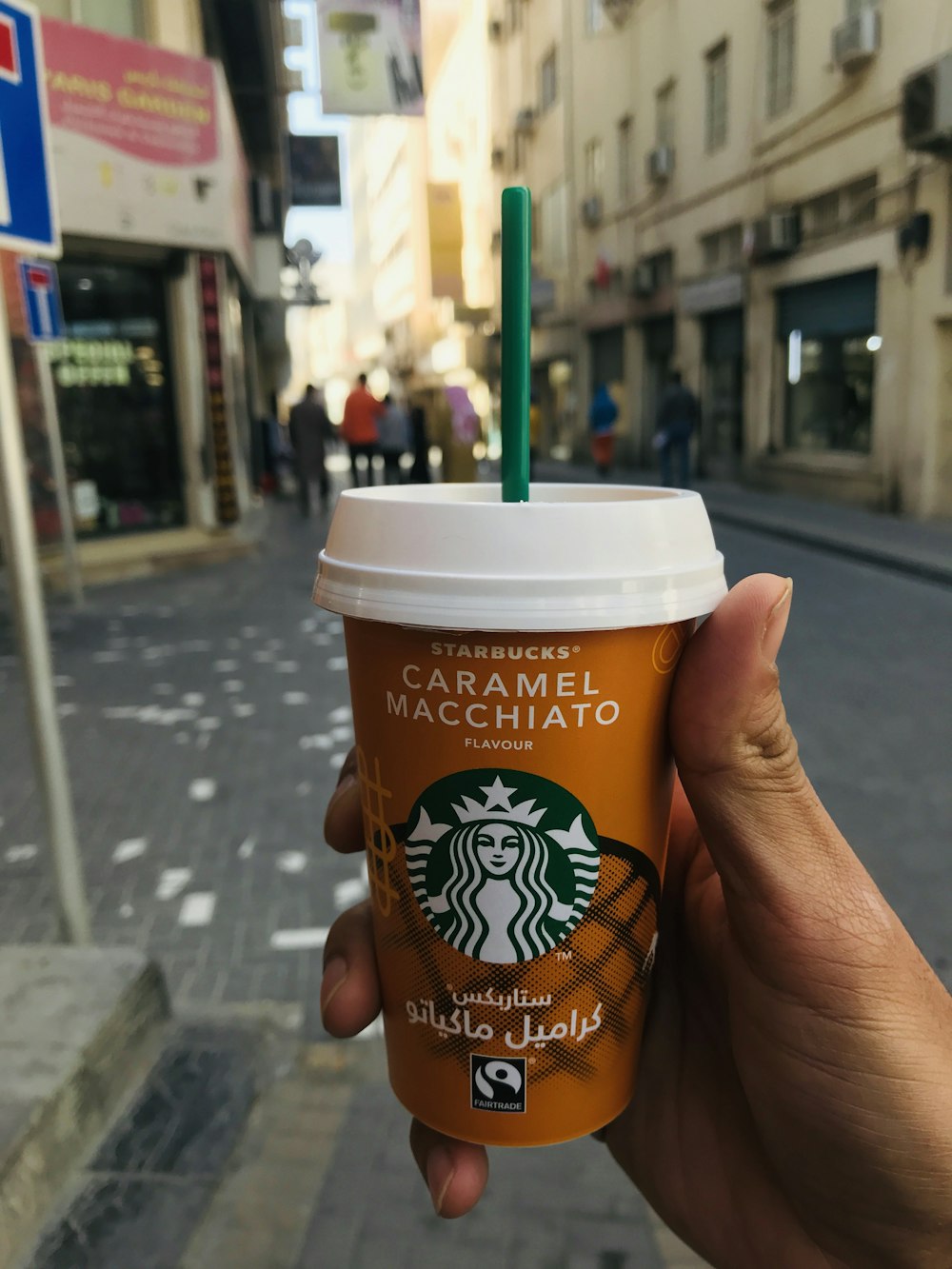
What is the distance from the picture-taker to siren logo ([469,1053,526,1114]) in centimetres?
139

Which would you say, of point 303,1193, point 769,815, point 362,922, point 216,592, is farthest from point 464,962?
point 216,592

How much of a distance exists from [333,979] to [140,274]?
443 inches

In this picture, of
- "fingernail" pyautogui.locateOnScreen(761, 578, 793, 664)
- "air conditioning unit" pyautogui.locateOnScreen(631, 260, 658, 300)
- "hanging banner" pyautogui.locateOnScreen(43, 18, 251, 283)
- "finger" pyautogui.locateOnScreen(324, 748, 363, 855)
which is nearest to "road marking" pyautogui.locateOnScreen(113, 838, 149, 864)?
"finger" pyautogui.locateOnScreen(324, 748, 363, 855)

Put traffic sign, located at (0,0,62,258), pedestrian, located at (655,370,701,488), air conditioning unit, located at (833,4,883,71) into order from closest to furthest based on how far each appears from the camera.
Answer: traffic sign, located at (0,0,62,258) < air conditioning unit, located at (833,4,883,71) < pedestrian, located at (655,370,701,488)

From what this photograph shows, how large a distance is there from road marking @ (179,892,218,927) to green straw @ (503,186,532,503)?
282 cm

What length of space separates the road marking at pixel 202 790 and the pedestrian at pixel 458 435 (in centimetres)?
1021

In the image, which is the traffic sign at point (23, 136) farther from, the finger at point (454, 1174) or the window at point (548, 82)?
the window at point (548, 82)

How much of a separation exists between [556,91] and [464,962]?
1115 inches

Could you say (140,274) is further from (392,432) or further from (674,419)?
(674,419)

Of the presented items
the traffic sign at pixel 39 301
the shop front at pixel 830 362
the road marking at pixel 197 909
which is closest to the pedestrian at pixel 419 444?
the shop front at pixel 830 362

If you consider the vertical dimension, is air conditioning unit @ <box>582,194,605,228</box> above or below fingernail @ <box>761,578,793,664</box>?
above

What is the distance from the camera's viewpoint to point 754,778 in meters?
1.33

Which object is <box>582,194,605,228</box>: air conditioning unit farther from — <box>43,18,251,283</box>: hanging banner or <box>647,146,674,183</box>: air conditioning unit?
<box>43,18,251,283</box>: hanging banner

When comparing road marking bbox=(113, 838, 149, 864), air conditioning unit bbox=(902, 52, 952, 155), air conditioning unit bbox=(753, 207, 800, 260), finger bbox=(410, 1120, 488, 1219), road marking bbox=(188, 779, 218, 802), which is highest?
air conditioning unit bbox=(902, 52, 952, 155)
